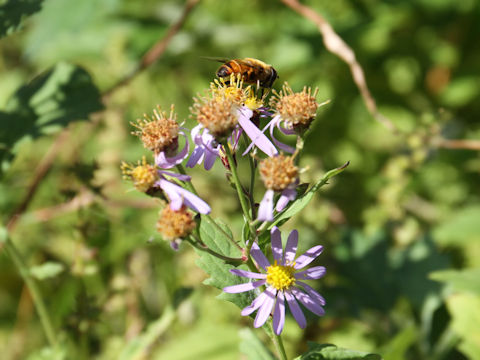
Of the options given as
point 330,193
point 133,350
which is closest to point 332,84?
point 330,193

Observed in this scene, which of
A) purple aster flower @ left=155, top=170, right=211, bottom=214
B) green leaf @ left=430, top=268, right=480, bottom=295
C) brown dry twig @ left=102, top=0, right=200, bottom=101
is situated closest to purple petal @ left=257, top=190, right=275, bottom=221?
purple aster flower @ left=155, top=170, right=211, bottom=214

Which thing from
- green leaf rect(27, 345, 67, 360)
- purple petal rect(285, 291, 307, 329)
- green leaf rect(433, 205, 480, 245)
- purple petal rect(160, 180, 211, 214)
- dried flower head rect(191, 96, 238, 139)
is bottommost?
green leaf rect(433, 205, 480, 245)

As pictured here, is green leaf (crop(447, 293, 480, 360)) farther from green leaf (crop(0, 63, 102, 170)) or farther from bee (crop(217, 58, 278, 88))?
green leaf (crop(0, 63, 102, 170))

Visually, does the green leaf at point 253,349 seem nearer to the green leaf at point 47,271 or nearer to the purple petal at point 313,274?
the purple petal at point 313,274

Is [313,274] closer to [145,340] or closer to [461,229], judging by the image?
[145,340]

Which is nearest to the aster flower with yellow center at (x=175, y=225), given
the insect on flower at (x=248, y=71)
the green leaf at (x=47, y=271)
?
the insect on flower at (x=248, y=71)

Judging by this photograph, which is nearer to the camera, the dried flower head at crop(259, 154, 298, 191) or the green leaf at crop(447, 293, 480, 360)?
the dried flower head at crop(259, 154, 298, 191)
